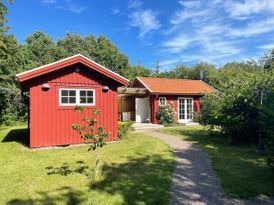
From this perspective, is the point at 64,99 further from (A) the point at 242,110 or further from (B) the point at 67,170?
(A) the point at 242,110

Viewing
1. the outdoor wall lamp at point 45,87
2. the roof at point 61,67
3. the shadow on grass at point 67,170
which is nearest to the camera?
the shadow on grass at point 67,170

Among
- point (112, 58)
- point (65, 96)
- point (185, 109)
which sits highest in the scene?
point (112, 58)

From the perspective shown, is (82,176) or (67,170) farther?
(67,170)

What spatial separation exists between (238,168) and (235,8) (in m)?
8.22

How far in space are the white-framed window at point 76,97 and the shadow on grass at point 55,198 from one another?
5.65 metres

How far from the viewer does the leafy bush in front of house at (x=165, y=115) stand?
1944cm

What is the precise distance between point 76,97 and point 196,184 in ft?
21.7

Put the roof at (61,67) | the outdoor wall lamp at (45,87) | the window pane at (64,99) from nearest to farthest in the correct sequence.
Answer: the roof at (61,67) < the outdoor wall lamp at (45,87) < the window pane at (64,99)

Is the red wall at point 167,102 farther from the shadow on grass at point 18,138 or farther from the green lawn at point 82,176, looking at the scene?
the green lawn at point 82,176

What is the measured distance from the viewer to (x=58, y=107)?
10359 mm

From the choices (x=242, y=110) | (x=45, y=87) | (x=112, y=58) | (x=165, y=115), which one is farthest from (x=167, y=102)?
(x=112, y=58)

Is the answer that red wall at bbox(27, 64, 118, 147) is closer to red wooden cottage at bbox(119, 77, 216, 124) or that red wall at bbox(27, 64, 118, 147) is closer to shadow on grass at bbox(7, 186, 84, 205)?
shadow on grass at bbox(7, 186, 84, 205)

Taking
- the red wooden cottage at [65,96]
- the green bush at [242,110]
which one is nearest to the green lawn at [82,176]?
the red wooden cottage at [65,96]

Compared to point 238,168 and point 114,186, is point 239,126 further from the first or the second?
point 114,186
